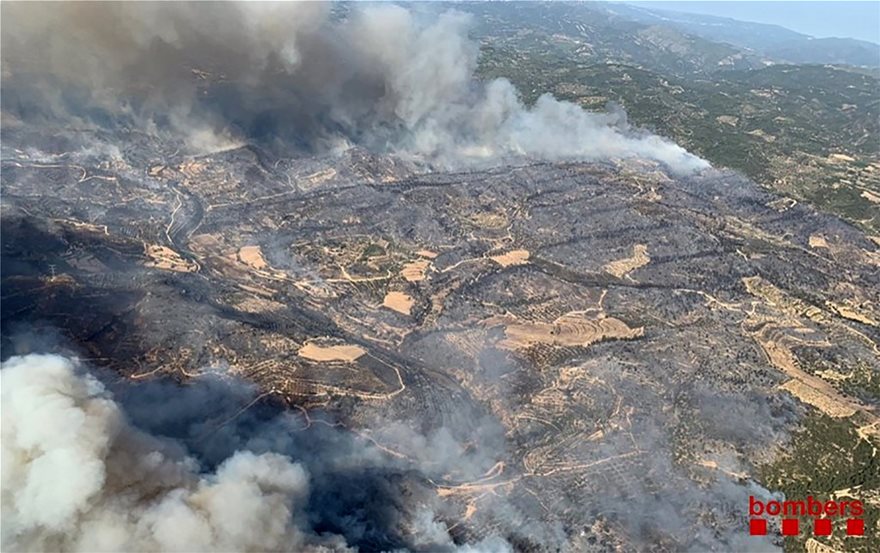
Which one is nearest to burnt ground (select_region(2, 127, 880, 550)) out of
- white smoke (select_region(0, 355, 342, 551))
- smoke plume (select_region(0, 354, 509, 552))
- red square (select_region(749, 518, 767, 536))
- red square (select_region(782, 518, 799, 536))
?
red square (select_region(749, 518, 767, 536))

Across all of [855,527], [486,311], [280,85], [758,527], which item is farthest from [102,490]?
[280,85]

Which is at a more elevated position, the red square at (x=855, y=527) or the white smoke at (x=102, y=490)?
the white smoke at (x=102, y=490)

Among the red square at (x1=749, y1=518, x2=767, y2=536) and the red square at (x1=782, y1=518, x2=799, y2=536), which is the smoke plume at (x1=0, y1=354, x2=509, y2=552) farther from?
the red square at (x1=782, y1=518, x2=799, y2=536)

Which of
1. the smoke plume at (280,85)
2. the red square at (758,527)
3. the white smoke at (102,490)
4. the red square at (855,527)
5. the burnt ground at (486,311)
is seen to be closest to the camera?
the white smoke at (102,490)

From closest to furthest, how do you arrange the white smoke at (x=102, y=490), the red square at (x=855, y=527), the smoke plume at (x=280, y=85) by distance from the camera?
the white smoke at (x=102, y=490)
the red square at (x=855, y=527)
the smoke plume at (x=280, y=85)

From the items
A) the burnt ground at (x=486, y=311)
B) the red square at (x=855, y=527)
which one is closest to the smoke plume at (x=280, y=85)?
the burnt ground at (x=486, y=311)

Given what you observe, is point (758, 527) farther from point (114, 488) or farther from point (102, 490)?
point (102, 490)

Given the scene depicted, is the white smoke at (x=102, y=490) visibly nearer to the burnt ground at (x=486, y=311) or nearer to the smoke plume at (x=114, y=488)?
the smoke plume at (x=114, y=488)
